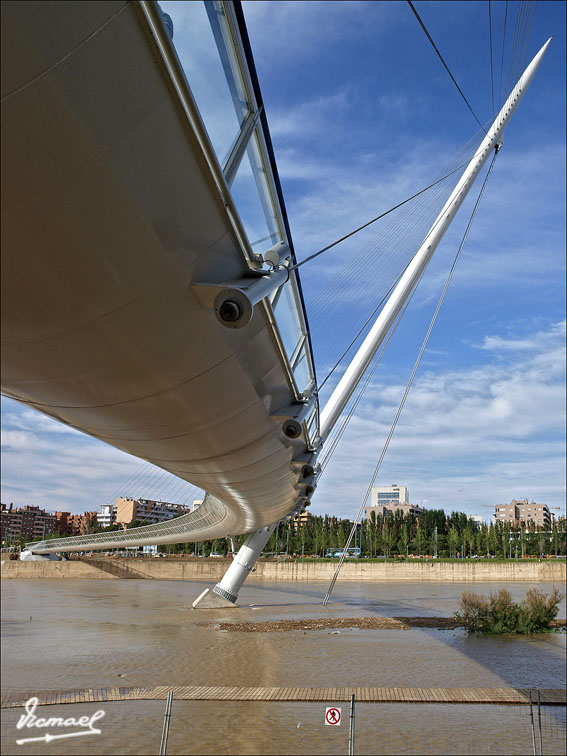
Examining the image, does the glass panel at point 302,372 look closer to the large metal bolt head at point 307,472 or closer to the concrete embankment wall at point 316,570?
the large metal bolt head at point 307,472

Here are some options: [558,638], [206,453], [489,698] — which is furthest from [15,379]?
[558,638]

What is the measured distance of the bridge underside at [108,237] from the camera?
2445mm

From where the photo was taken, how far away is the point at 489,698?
40.7ft

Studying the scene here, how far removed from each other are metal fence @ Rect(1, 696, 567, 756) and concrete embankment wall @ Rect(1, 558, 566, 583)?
6005 centimetres

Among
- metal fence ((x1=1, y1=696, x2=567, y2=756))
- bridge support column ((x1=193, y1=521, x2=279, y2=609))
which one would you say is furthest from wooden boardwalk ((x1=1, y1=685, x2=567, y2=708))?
bridge support column ((x1=193, y1=521, x2=279, y2=609))

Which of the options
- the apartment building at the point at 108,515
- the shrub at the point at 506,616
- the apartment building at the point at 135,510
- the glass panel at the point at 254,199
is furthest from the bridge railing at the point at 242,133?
the apartment building at the point at 108,515

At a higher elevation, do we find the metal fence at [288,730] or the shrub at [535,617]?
the metal fence at [288,730]

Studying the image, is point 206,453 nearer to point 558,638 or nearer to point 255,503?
point 255,503

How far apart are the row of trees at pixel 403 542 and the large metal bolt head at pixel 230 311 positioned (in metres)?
93.2

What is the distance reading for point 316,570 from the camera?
7219 cm

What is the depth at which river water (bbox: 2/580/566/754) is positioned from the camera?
9.75 m

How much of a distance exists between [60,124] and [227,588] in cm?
3177

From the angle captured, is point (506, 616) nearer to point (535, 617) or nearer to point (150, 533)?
point (535, 617)

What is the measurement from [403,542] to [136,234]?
102857mm
